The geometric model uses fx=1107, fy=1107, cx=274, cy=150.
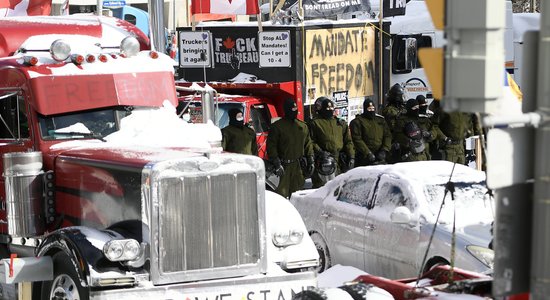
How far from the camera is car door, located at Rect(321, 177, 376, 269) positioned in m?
11.7

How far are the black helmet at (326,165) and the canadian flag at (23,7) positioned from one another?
448 cm

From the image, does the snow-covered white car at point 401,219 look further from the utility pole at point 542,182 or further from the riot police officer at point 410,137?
the utility pole at point 542,182

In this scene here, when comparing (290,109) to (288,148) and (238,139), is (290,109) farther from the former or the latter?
(238,139)

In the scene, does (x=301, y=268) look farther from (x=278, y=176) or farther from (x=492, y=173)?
(x=278, y=176)

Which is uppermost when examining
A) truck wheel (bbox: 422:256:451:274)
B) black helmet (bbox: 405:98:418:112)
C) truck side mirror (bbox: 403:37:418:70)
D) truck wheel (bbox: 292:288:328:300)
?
truck side mirror (bbox: 403:37:418:70)

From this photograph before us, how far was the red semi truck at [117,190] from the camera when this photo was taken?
27.2 ft

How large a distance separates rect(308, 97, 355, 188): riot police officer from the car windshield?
178 inches

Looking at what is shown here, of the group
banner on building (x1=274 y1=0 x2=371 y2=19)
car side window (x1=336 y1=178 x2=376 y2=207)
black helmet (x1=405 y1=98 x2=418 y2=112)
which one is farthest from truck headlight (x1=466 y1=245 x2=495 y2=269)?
banner on building (x1=274 y1=0 x2=371 y2=19)

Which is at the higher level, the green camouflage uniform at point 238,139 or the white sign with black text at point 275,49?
the white sign with black text at point 275,49

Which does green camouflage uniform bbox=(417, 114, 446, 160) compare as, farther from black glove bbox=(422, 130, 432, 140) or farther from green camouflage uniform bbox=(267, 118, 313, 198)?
green camouflage uniform bbox=(267, 118, 313, 198)

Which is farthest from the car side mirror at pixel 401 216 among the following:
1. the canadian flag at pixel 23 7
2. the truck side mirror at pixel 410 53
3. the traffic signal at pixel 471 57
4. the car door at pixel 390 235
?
the truck side mirror at pixel 410 53

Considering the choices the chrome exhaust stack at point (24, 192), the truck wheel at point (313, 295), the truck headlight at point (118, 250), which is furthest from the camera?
the chrome exhaust stack at point (24, 192)

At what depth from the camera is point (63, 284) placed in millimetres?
8672

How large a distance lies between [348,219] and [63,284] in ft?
13.3
